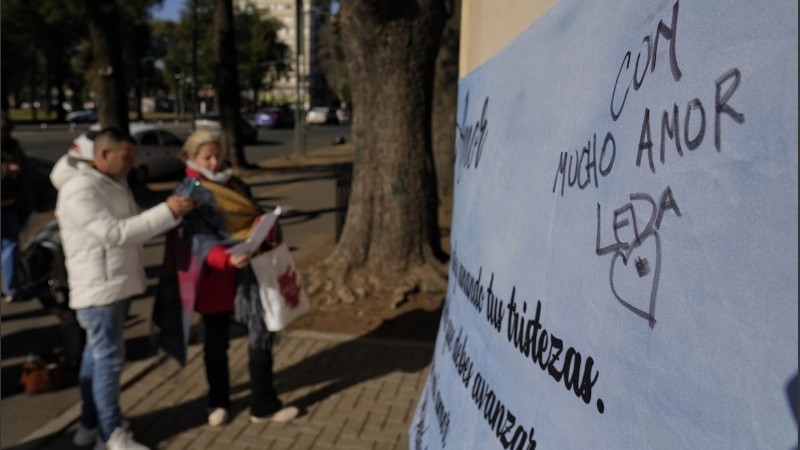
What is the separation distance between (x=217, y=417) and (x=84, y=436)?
0.69 m

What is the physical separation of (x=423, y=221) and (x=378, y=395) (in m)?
2.48

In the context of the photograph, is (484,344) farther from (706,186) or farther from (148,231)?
(148,231)

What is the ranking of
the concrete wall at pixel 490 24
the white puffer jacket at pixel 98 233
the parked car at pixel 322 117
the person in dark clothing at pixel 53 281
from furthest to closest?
the parked car at pixel 322 117
the person in dark clothing at pixel 53 281
the white puffer jacket at pixel 98 233
the concrete wall at pixel 490 24

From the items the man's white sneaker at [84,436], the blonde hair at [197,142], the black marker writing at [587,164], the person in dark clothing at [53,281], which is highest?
the black marker writing at [587,164]

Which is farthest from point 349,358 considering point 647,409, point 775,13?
point 775,13

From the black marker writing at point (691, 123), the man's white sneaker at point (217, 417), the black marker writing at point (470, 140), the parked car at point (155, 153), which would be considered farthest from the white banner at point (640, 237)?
the parked car at point (155, 153)

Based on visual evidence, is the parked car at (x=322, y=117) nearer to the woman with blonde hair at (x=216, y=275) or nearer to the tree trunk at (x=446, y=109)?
the tree trunk at (x=446, y=109)

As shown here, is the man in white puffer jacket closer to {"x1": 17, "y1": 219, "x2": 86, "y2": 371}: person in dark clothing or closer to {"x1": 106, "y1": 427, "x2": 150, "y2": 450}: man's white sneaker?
{"x1": 106, "y1": 427, "x2": 150, "y2": 450}: man's white sneaker

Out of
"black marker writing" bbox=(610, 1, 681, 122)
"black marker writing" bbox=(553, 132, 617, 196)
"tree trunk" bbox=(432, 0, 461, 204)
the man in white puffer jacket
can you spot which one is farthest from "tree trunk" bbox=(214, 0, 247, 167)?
"black marker writing" bbox=(610, 1, 681, 122)

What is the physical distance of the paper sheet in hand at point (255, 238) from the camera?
3.80m

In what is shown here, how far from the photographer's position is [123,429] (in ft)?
12.7

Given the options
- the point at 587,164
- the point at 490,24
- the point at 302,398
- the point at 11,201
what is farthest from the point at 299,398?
the point at 587,164

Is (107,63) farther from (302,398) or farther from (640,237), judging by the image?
(640,237)

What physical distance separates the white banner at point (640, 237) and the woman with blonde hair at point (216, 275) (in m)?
2.12
